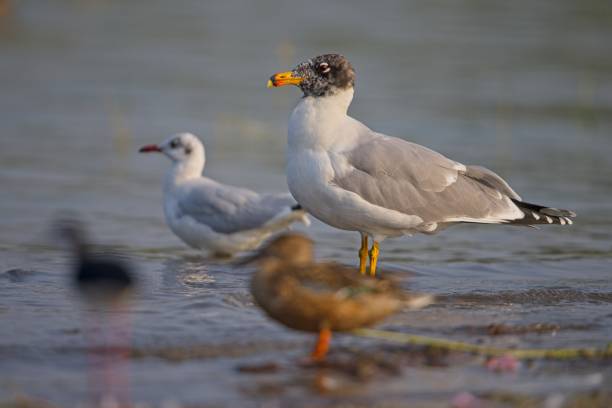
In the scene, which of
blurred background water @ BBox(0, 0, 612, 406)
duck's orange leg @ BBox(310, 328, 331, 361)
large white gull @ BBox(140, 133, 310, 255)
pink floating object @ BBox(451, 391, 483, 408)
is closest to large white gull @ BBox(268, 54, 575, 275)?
blurred background water @ BBox(0, 0, 612, 406)

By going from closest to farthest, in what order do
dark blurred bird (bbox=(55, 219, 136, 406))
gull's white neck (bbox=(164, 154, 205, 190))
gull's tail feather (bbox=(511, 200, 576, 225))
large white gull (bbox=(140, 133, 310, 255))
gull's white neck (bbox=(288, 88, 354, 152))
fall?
dark blurred bird (bbox=(55, 219, 136, 406)), gull's white neck (bbox=(288, 88, 354, 152)), gull's tail feather (bbox=(511, 200, 576, 225)), large white gull (bbox=(140, 133, 310, 255)), gull's white neck (bbox=(164, 154, 205, 190))

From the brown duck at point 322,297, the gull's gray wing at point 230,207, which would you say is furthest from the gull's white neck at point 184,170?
the brown duck at point 322,297

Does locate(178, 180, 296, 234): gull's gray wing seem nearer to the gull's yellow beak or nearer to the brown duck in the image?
the gull's yellow beak

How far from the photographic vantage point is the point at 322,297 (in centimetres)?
535

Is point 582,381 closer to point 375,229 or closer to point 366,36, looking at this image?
point 375,229

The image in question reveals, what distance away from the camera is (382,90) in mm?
16078

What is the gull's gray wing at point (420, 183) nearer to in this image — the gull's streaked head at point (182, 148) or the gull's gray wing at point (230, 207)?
the gull's gray wing at point (230, 207)

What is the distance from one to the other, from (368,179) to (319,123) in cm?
49

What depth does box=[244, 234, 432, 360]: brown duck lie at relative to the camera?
535cm

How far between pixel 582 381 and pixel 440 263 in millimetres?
3263

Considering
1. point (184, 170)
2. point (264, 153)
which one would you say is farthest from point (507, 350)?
point (264, 153)

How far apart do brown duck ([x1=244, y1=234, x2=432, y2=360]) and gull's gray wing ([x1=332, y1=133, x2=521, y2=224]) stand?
175 cm

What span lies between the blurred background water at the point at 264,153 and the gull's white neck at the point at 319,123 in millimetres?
1070

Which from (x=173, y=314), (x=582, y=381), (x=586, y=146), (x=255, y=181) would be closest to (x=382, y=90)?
(x=586, y=146)
